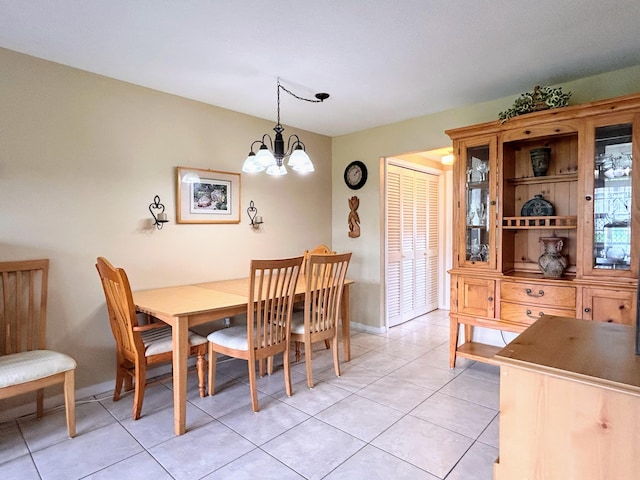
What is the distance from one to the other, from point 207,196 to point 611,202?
10.1 feet

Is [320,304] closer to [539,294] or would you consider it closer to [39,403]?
[539,294]

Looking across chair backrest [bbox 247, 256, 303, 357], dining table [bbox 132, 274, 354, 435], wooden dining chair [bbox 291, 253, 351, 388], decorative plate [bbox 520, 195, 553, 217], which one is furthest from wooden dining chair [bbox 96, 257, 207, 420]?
decorative plate [bbox 520, 195, 553, 217]

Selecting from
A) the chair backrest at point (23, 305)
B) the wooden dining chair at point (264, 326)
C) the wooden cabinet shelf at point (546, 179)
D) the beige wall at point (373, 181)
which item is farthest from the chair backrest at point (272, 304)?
the wooden cabinet shelf at point (546, 179)

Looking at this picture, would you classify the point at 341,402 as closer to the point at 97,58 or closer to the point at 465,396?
the point at 465,396

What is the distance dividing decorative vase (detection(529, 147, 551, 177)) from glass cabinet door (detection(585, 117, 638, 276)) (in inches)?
17.1

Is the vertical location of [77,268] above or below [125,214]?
below

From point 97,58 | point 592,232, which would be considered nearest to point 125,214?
point 97,58

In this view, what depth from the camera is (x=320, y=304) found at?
Answer: 111 inches

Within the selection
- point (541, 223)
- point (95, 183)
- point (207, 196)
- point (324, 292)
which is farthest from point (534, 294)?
point (95, 183)

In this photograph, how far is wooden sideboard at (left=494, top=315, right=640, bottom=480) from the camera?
0.91 m

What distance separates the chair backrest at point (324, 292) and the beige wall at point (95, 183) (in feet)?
3.47

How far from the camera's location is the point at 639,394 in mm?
878

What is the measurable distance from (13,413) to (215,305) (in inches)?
57.1

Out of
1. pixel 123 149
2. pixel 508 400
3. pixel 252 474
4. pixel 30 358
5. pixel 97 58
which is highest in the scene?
pixel 97 58
